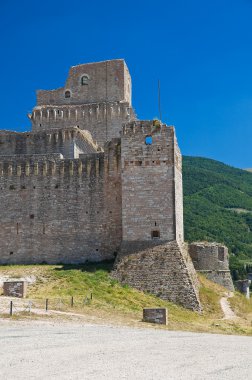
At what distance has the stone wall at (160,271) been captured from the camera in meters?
28.0

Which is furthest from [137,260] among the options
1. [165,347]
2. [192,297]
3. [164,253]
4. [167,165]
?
[165,347]

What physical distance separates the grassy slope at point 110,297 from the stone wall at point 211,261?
191 inches

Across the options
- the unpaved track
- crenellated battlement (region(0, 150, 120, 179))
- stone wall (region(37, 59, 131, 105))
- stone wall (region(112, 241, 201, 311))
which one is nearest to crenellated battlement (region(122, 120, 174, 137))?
crenellated battlement (region(0, 150, 120, 179))

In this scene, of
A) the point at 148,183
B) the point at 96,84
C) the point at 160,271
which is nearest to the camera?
the point at 160,271

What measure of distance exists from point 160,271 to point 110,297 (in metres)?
3.71

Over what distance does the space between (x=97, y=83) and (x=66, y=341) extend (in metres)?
34.8

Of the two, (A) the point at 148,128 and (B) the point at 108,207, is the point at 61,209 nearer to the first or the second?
(B) the point at 108,207

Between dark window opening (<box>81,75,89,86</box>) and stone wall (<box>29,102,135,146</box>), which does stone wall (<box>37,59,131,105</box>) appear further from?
stone wall (<box>29,102,135,146</box>)

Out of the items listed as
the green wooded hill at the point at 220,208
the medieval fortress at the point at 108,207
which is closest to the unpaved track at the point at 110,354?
the medieval fortress at the point at 108,207

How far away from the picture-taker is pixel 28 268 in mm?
31844

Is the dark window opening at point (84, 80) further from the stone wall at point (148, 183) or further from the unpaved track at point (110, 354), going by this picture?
the unpaved track at point (110, 354)

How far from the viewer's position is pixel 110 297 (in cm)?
2655

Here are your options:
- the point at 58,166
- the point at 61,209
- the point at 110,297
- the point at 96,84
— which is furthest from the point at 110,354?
the point at 96,84

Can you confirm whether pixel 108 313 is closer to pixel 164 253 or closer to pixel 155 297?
pixel 155 297
